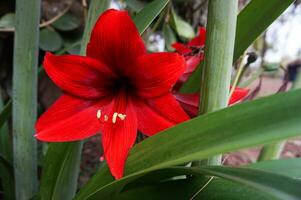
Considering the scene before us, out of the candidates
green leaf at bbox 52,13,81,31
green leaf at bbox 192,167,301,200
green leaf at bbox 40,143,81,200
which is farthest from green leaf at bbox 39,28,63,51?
green leaf at bbox 192,167,301,200

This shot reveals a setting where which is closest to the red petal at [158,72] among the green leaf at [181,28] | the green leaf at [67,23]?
the green leaf at [181,28]

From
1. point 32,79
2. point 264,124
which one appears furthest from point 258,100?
point 32,79

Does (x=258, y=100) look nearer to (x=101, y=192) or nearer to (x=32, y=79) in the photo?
(x=101, y=192)

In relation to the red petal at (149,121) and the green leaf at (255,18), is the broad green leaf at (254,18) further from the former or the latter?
the red petal at (149,121)

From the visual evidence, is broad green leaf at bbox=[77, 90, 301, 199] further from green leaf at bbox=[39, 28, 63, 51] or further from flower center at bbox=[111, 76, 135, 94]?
green leaf at bbox=[39, 28, 63, 51]

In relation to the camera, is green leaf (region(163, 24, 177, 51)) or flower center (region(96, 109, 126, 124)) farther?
green leaf (region(163, 24, 177, 51))

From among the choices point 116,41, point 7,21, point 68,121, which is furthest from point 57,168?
point 7,21
